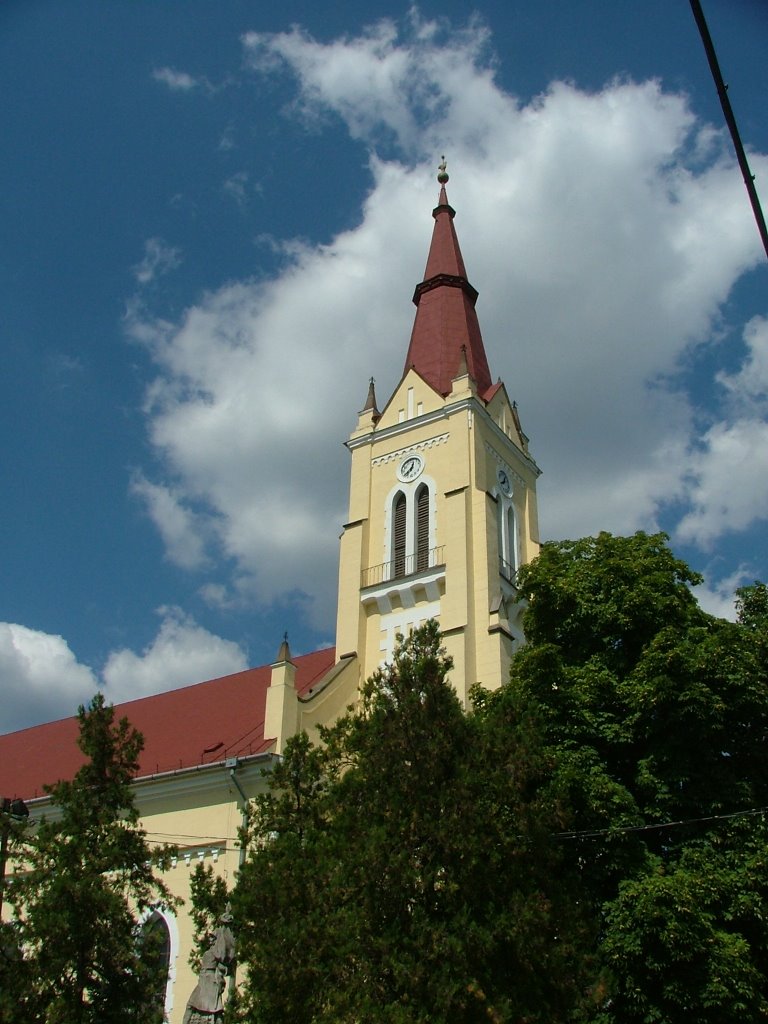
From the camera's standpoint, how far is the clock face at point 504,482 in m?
31.2

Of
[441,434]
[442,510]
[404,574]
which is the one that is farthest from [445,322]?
[404,574]

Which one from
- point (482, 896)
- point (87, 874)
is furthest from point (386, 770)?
point (87, 874)

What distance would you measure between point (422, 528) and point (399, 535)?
908 millimetres

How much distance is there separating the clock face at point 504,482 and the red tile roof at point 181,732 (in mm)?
7513

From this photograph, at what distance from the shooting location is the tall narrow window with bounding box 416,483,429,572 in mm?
28594

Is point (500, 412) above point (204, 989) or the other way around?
above

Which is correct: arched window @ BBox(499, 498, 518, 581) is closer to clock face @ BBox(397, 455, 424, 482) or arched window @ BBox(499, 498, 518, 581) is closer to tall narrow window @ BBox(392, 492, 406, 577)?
clock face @ BBox(397, 455, 424, 482)

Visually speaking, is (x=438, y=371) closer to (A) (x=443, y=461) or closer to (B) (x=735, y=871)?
(A) (x=443, y=461)

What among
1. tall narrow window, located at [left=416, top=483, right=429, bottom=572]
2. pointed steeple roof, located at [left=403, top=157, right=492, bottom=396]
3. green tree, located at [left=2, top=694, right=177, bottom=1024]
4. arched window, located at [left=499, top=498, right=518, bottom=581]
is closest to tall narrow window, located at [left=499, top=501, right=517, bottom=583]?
arched window, located at [left=499, top=498, right=518, bottom=581]

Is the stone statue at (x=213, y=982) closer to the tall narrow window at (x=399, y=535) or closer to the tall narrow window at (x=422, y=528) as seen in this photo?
the tall narrow window at (x=422, y=528)

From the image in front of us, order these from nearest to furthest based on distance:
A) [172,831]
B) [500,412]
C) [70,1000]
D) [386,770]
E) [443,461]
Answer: [386,770]
[70,1000]
[172,831]
[443,461]
[500,412]

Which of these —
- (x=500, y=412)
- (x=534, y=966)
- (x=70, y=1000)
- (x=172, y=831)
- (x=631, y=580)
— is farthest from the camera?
(x=500, y=412)

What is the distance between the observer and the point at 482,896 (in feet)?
42.8

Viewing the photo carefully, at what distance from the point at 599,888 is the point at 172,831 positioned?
12459 mm
